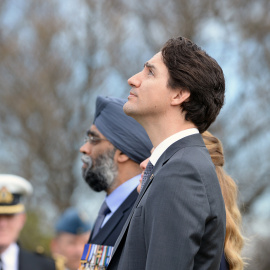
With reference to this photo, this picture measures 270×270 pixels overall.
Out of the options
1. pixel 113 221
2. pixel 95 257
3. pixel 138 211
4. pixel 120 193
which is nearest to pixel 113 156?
pixel 120 193

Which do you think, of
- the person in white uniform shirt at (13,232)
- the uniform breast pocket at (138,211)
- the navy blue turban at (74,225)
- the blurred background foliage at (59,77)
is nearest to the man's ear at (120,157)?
the person in white uniform shirt at (13,232)

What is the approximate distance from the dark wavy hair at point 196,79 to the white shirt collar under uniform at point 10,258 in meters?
2.37

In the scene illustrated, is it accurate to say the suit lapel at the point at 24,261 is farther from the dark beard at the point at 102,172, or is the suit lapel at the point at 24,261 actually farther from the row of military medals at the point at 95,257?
the row of military medals at the point at 95,257

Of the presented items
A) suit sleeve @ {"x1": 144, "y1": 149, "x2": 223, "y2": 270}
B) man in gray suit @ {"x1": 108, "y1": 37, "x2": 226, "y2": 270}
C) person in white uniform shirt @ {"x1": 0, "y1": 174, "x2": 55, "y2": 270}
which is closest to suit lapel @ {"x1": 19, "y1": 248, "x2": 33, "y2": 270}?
person in white uniform shirt @ {"x1": 0, "y1": 174, "x2": 55, "y2": 270}

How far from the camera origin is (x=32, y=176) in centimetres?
1524

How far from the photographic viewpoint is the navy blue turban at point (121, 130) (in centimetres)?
466

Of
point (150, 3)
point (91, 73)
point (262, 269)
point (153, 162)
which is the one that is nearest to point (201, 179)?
point (153, 162)

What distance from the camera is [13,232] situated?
505cm

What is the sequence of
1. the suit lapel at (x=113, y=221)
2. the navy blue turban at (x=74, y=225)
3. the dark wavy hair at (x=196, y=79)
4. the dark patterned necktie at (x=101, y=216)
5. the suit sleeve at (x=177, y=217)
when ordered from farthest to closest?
the navy blue turban at (x=74, y=225), the dark patterned necktie at (x=101, y=216), the suit lapel at (x=113, y=221), the dark wavy hair at (x=196, y=79), the suit sleeve at (x=177, y=217)

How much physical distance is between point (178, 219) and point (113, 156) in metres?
2.17

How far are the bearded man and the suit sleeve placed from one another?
63.5 inches

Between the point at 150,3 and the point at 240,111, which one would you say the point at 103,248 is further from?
the point at 150,3

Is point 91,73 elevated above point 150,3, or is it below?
below

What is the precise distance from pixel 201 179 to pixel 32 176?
42.2ft
